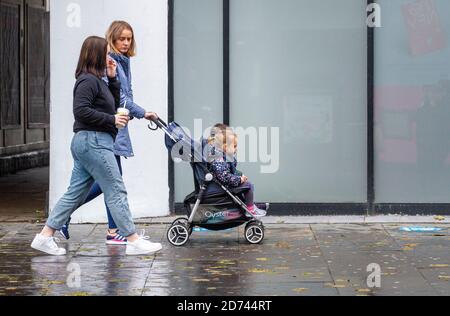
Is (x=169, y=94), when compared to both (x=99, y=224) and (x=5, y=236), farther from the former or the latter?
(x=5, y=236)

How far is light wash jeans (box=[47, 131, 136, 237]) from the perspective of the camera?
9.93 meters

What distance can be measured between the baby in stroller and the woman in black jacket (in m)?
0.93

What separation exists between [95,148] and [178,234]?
4.13ft

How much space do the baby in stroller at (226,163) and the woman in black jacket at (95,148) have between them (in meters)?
0.93

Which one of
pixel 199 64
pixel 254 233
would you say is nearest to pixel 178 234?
pixel 254 233

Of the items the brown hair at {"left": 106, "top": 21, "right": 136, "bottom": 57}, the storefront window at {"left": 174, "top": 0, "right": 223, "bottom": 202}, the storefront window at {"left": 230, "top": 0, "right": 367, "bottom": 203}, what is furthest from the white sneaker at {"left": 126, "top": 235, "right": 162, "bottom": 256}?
the storefront window at {"left": 230, "top": 0, "right": 367, "bottom": 203}

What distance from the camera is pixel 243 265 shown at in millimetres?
9523

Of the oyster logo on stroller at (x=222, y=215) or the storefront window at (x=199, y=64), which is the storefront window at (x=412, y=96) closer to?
the storefront window at (x=199, y=64)

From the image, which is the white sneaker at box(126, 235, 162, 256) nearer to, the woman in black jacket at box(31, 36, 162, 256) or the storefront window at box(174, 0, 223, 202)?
the woman in black jacket at box(31, 36, 162, 256)

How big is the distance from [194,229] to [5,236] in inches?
75.8

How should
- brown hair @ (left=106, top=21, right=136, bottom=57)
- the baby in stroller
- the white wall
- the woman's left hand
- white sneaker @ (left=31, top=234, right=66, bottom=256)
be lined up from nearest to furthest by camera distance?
white sneaker @ (left=31, top=234, right=66, bottom=256), the woman's left hand, brown hair @ (left=106, top=21, right=136, bottom=57), the baby in stroller, the white wall

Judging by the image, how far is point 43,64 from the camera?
23219 mm

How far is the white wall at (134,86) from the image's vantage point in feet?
40.0
